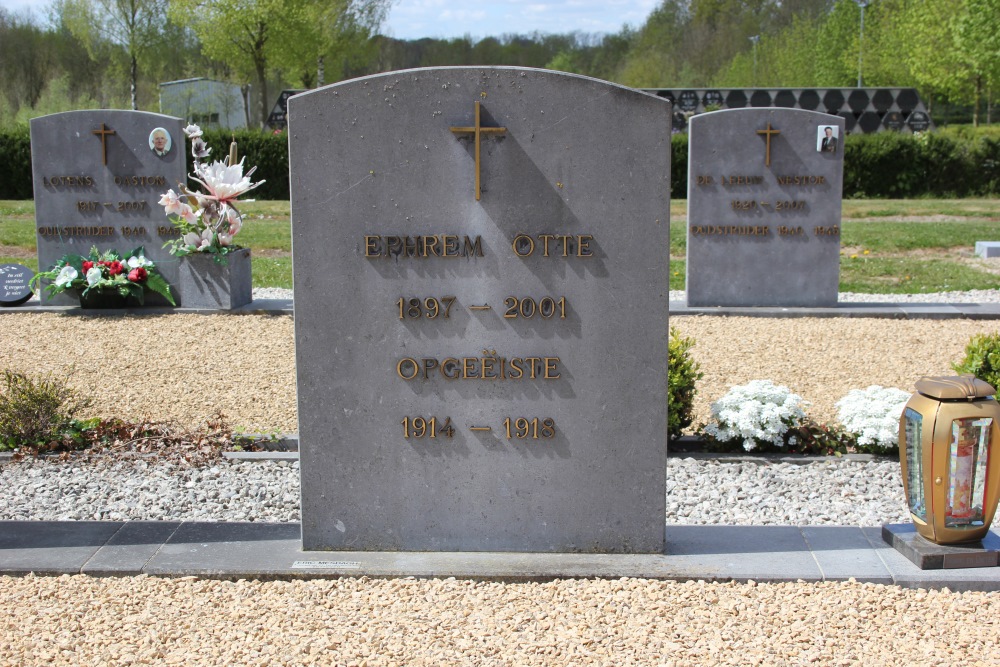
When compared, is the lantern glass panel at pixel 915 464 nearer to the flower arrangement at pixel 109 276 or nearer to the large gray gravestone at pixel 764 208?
the large gray gravestone at pixel 764 208

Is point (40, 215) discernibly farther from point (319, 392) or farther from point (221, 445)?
point (319, 392)

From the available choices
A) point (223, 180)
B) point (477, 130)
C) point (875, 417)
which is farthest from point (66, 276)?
point (875, 417)

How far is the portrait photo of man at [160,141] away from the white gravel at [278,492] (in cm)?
527

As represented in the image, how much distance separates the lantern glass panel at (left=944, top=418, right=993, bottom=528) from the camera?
12.3 feet

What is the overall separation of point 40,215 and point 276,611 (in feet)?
27.2

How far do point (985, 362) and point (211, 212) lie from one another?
723 cm

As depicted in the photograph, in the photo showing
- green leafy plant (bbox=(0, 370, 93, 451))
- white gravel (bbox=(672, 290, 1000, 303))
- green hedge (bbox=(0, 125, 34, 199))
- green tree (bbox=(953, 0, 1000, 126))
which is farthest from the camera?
green tree (bbox=(953, 0, 1000, 126))

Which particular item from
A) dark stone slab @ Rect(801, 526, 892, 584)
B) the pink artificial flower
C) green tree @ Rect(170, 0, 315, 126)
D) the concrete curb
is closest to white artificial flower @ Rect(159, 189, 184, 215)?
the pink artificial flower

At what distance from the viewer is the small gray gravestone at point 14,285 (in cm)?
1055

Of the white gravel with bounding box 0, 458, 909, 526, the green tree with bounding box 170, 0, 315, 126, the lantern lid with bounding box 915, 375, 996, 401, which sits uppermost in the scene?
the green tree with bounding box 170, 0, 315, 126

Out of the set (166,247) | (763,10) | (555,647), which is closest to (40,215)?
(166,247)

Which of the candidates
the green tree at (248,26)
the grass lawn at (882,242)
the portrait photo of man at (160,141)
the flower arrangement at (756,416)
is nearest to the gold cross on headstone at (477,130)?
the flower arrangement at (756,416)

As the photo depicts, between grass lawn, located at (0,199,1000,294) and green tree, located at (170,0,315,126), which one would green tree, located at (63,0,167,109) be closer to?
green tree, located at (170,0,315,126)

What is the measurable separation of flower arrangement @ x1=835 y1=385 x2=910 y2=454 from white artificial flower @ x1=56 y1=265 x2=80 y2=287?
7702 mm
